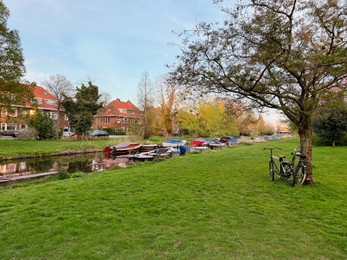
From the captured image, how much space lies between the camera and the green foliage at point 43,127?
98.2 ft

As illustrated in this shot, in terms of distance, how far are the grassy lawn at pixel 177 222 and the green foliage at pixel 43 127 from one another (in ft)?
85.2

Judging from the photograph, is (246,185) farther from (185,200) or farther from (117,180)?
(117,180)

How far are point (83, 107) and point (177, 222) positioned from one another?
116 feet

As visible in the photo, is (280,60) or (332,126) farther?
(332,126)

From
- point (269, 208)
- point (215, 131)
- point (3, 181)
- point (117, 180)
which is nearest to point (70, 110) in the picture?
point (215, 131)

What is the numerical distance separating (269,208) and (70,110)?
36137mm

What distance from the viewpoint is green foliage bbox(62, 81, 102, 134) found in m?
34.5

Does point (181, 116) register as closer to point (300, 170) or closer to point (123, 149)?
point (123, 149)

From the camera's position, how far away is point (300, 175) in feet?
25.1

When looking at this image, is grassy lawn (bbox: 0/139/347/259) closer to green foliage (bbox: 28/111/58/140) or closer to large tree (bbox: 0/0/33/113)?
large tree (bbox: 0/0/33/113)

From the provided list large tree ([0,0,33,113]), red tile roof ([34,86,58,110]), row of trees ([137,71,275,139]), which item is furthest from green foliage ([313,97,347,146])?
red tile roof ([34,86,58,110])

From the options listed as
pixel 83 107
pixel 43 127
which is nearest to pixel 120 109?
pixel 83 107

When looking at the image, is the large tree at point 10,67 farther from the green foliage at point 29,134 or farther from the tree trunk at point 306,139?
the tree trunk at point 306,139

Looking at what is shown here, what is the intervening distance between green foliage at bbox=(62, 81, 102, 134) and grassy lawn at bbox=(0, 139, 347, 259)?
93.6 feet
